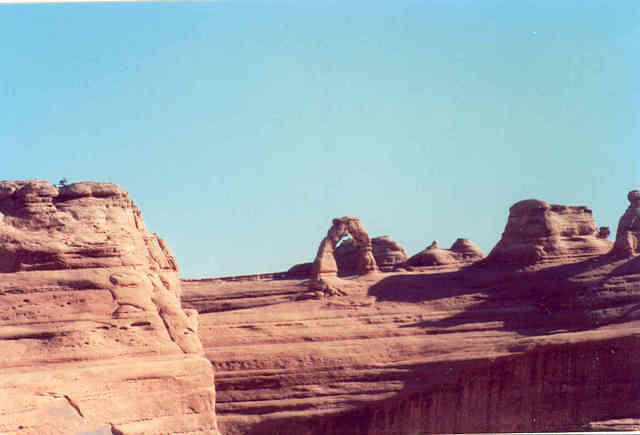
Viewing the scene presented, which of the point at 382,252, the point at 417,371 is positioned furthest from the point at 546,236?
the point at 382,252

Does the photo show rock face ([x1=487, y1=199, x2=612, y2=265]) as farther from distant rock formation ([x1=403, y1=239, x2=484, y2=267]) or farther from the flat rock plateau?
distant rock formation ([x1=403, y1=239, x2=484, y2=267])

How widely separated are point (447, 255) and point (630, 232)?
17.5 metres

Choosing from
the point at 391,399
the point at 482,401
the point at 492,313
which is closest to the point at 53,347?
the point at 391,399

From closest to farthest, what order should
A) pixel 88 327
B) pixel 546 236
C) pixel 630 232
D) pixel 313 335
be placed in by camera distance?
1. pixel 88 327
2. pixel 313 335
3. pixel 630 232
4. pixel 546 236

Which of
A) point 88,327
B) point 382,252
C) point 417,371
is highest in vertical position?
point 382,252

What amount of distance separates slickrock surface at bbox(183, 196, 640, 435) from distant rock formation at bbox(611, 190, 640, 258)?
989 millimetres

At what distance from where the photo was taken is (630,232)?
35750mm

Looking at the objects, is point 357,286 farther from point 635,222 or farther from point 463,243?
point 463,243

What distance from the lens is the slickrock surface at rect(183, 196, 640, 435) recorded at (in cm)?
3092

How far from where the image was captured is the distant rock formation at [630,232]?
35.4m

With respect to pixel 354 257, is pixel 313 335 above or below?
below

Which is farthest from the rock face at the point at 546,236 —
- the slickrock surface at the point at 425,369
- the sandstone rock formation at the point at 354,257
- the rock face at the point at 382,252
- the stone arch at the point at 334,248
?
the rock face at the point at 382,252

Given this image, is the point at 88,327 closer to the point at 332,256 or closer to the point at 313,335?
the point at 313,335

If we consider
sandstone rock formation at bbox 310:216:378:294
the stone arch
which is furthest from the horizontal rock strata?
the stone arch
